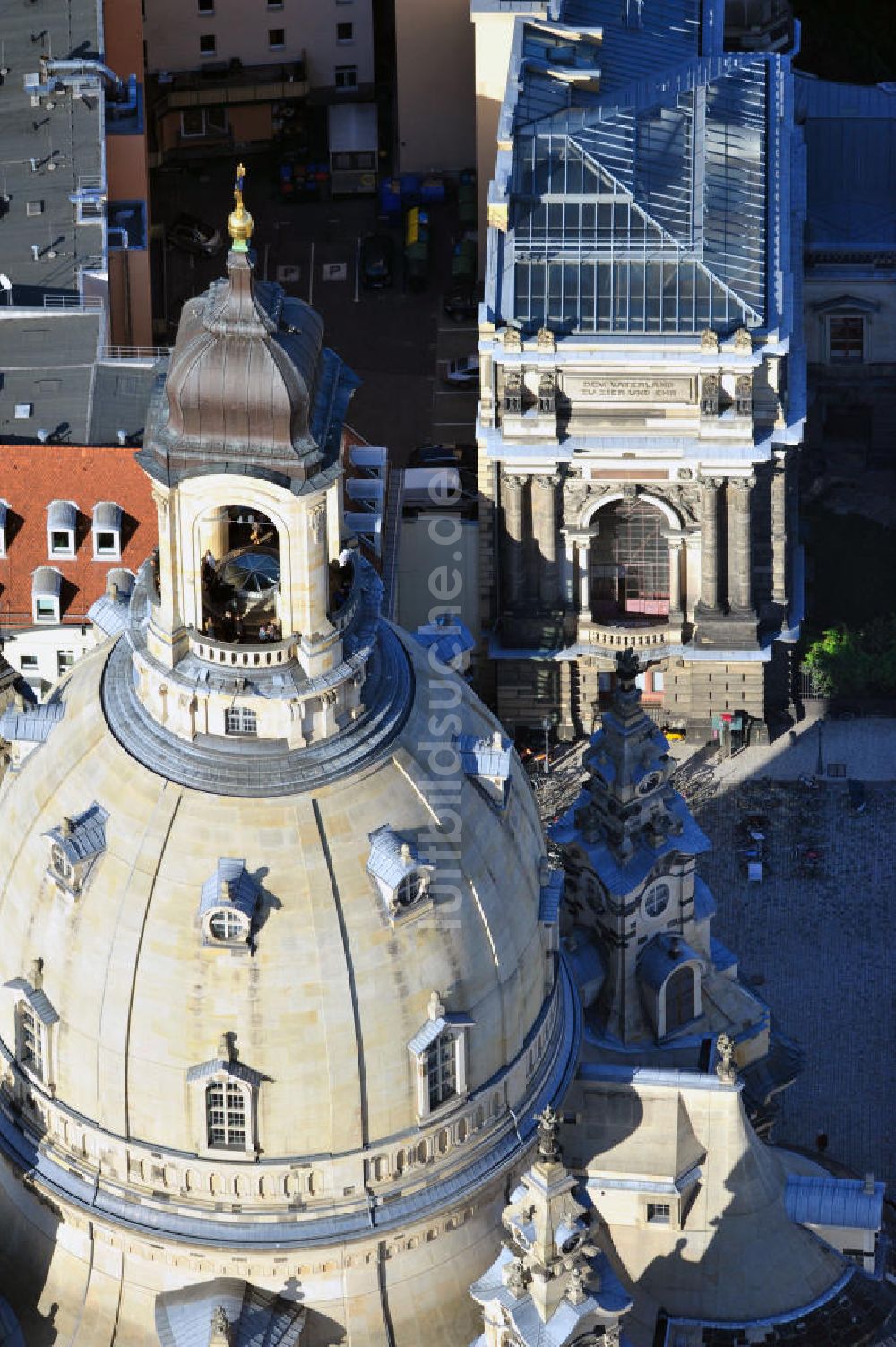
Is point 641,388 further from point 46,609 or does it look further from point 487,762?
point 487,762

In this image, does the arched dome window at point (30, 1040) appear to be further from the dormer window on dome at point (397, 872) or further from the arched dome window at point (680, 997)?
the arched dome window at point (680, 997)

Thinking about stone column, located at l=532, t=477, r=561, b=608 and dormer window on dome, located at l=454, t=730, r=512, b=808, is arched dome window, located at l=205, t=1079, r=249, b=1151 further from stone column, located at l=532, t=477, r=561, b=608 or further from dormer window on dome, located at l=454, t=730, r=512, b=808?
stone column, located at l=532, t=477, r=561, b=608

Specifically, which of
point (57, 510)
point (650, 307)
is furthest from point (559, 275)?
point (57, 510)

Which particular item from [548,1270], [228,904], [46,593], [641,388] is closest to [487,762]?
[228,904]

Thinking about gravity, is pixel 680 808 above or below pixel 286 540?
below

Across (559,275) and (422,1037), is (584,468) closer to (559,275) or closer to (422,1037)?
(559,275)
